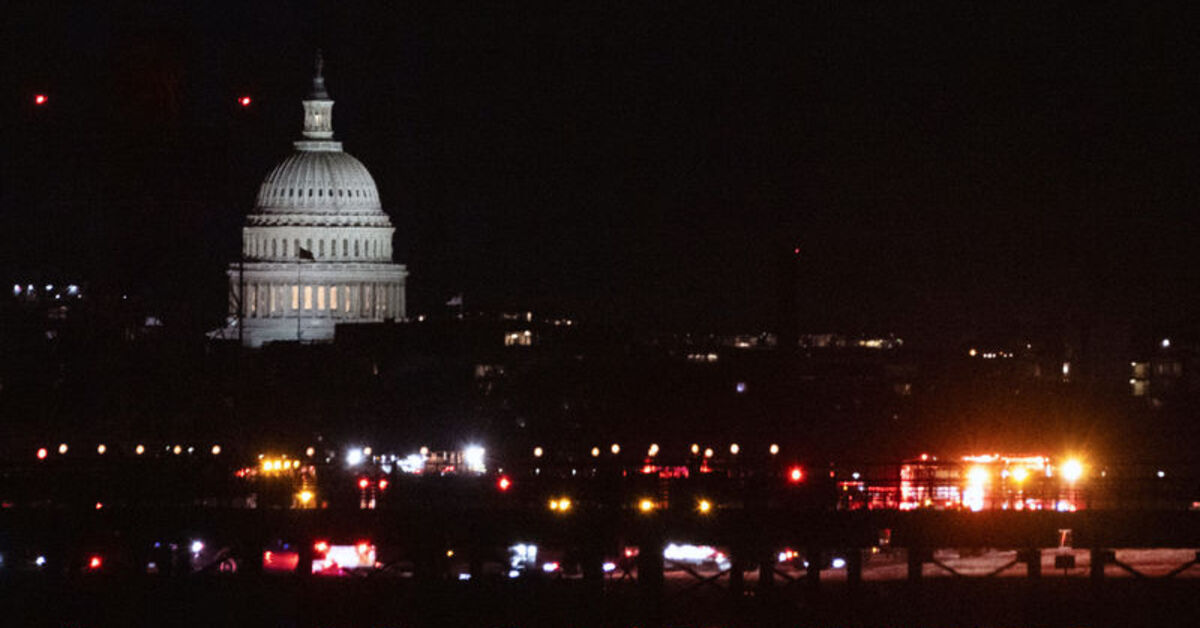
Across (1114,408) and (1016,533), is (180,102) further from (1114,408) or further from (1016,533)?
(1114,408)

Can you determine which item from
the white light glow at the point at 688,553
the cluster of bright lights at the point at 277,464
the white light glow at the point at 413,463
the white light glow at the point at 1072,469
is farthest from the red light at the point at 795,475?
the white light glow at the point at 413,463

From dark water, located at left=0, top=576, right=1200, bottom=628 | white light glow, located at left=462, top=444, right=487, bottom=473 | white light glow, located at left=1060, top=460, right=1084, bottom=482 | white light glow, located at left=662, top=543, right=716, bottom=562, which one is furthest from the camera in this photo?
white light glow, located at left=462, top=444, right=487, bottom=473

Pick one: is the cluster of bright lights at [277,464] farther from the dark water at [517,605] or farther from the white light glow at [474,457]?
the dark water at [517,605]

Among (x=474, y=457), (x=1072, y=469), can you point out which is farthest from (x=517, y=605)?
(x=474, y=457)

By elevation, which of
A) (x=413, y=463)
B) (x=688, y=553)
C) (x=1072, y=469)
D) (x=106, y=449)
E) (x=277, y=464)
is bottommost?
(x=688, y=553)

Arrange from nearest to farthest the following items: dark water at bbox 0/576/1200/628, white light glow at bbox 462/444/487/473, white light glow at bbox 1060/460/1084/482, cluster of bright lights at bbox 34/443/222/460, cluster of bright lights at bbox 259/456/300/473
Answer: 1. dark water at bbox 0/576/1200/628
2. white light glow at bbox 1060/460/1084/482
3. cluster of bright lights at bbox 259/456/300/473
4. cluster of bright lights at bbox 34/443/222/460
5. white light glow at bbox 462/444/487/473

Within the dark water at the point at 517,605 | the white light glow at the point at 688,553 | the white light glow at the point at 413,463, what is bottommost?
the dark water at the point at 517,605

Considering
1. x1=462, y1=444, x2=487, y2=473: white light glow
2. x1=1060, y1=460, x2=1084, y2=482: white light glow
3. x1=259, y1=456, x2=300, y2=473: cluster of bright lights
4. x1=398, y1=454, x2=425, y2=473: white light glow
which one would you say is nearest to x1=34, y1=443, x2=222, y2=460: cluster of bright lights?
x1=259, y1=456, x2=300, y2=473: cluster of bright lights

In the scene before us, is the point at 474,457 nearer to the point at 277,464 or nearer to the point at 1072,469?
the point at 277,464

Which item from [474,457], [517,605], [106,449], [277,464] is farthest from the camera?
[474,457]

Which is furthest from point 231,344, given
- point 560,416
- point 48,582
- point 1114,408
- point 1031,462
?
point 48,582

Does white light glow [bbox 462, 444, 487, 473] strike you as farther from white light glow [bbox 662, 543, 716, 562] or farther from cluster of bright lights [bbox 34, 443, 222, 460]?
white light glow [bbox 662, 543, 716, 562]
